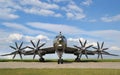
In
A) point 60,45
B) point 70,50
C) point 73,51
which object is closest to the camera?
point 60,45

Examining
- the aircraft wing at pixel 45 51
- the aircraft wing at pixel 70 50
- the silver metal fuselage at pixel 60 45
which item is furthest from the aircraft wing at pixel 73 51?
the silver metal fuselage at pixel 60 45

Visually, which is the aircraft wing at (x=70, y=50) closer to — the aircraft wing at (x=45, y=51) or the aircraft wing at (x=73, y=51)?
the aircraft wing at (x=73, y=51)

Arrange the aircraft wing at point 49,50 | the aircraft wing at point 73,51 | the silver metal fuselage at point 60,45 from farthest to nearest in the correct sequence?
the aircraft wing at point 73,51
the aircraft wing at point 49,50
the silver metal fuselage at point 60,45

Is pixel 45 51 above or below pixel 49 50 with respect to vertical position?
below

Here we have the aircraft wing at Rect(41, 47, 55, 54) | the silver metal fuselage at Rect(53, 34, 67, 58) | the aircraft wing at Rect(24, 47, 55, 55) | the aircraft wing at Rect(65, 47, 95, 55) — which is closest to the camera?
the silver metal fuselage at Rect(53, 34, 67, 58)

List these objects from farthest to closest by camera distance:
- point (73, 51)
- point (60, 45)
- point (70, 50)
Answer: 1. point (73, 51)
2. point (70, 50)
3. point (60, 45)

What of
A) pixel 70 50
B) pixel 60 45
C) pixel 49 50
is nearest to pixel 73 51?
pixel 70 50

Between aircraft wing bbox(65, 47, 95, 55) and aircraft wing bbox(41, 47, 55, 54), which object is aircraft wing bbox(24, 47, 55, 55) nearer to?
aircraft wing bbox(41, 47, 55, 54)

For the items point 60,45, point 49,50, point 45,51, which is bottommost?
point 45,51

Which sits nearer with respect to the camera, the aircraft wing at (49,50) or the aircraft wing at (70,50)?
the aircraft wing at (49,50)

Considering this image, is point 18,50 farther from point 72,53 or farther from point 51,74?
point 51,74

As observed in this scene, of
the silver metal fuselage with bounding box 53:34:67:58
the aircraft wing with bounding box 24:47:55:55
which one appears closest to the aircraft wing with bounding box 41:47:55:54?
the aircraft wing with bounding box 24:47:55:55

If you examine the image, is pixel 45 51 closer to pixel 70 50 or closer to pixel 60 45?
pixel 70 50

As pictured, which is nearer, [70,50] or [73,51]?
[70,50]
